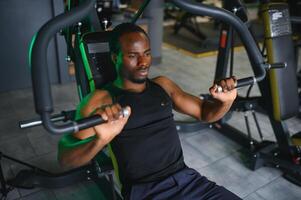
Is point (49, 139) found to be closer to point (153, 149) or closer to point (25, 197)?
point (25, 197)

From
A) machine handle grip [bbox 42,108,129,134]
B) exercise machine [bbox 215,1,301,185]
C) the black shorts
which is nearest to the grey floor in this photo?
exercise machine [bbox 215,1,301,185]

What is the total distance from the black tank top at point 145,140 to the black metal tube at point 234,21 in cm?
43

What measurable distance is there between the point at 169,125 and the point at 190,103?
9.9 inches

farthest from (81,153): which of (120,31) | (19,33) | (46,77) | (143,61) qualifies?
(19,33)

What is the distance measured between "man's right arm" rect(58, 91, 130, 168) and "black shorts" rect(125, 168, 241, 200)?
338 mm

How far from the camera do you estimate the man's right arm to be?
98cm

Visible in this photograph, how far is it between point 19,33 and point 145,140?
2.70m

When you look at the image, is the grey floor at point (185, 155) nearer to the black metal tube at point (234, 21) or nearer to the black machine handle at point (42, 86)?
the black metal tube at point (234, 21)

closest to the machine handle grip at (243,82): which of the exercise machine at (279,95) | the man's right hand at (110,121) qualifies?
the man's right hand at (110,121)

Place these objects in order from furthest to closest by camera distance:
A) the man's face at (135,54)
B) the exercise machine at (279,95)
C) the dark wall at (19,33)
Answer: the dark wall at (19,33), the exercise machine at (279,95), the man's face at (135,54)

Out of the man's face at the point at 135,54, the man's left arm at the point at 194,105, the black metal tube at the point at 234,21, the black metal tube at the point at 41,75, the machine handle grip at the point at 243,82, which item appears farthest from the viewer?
the man's left arm at the point at 194,105

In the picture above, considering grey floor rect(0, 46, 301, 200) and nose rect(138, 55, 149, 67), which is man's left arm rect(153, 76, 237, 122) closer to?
nose rect(138, 55, 149, 67)

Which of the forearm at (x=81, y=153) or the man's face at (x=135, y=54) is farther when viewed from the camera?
the man's face at (x=135, y=54)

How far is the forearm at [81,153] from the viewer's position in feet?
3.73
